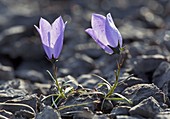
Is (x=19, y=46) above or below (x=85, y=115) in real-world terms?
below

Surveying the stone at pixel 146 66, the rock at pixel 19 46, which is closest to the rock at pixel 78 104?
the stone at pixel 146 66

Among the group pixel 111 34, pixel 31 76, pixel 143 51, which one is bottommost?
pixel 31 76

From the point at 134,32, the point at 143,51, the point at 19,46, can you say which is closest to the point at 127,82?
the point at 143,51

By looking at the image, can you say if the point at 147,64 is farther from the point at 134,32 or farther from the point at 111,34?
the point at 134,32

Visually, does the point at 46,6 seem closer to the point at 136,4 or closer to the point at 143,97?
the point at 136,4

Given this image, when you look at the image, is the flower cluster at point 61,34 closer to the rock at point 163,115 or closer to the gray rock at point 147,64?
the rock at point 163,115

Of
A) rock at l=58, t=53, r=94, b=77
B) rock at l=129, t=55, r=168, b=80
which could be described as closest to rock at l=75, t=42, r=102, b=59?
rock at l=58, t=53, r=94, b=77
